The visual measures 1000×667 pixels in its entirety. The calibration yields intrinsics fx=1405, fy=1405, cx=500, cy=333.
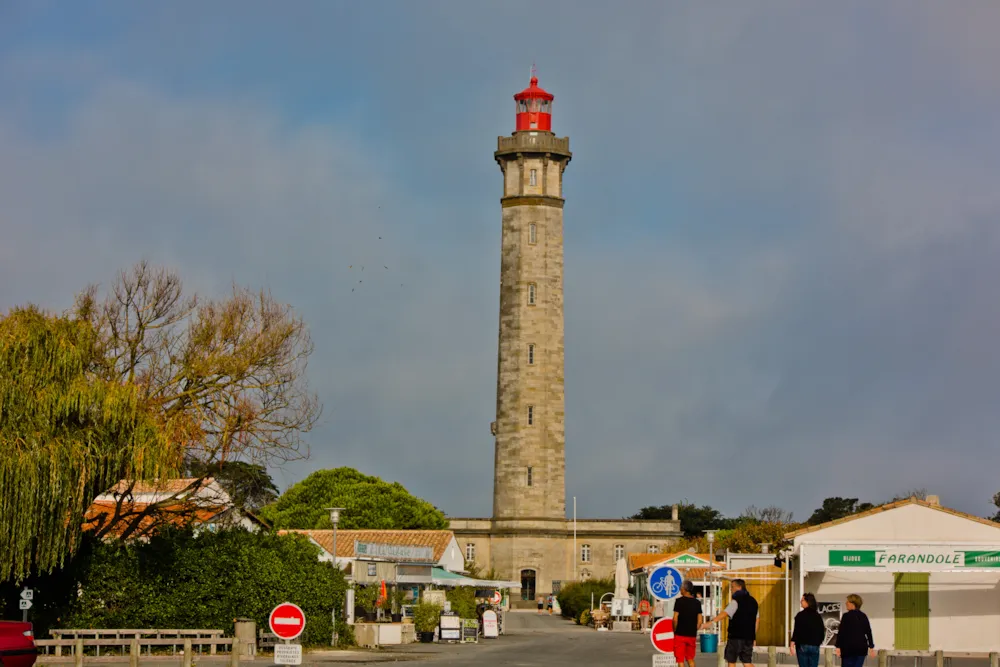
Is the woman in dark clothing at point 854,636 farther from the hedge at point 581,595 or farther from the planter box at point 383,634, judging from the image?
the hedge at point 581,595

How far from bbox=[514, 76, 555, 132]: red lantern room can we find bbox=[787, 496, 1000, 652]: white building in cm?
4748

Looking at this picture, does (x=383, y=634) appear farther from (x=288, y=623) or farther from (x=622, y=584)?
(x=622, y=584)

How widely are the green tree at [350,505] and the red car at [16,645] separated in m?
59.4

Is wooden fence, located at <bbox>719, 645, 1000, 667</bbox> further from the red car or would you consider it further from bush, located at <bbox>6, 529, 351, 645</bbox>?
the red car

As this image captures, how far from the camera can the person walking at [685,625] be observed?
19578 millimetres

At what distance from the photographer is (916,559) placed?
3130 centimetres

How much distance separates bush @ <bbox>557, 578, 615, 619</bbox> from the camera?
66.1 meters

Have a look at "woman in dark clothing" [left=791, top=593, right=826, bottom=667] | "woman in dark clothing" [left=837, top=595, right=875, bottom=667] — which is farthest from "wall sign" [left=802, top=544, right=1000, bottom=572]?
"woman in dark clothing" [left=837, top=595, right=875, bottom=667]

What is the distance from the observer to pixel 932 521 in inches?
1280

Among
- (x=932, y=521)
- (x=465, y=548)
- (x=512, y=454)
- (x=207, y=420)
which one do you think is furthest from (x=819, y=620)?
(x=465, y=548)

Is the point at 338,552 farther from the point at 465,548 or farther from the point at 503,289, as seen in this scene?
the point at 465,548

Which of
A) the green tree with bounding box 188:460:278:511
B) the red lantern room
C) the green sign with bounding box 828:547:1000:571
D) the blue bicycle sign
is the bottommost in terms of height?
the green sign with bounding box 828:547:1000:571

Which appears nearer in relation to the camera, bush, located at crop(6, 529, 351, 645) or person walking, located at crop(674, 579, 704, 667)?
person walking, located at crop(674, 579, 704, 667)

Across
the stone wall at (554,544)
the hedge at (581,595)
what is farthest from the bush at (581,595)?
the stone wall at (554,544)
